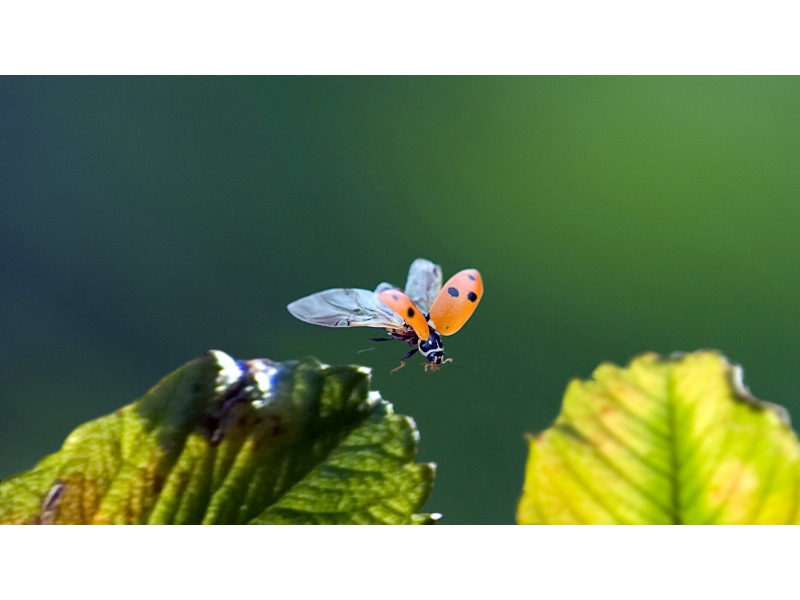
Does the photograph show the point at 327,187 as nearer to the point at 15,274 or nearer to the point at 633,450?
the point at 15,274

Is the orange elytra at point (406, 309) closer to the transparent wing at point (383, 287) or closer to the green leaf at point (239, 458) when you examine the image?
the transparent wing at point (383, 287)

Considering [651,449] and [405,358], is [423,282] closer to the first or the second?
[405,358]

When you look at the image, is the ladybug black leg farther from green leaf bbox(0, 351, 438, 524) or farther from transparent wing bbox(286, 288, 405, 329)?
green leaf bbox(0, 351, 438, 524)

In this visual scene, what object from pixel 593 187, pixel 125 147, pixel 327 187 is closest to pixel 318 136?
pixel 327 187

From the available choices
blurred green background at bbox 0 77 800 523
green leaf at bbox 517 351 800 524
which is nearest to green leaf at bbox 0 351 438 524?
green leaf at bbox 517 351 800 524

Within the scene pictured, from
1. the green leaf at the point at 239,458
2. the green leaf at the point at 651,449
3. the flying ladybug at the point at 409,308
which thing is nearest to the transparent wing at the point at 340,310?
the flying ladybug at the point at 409,308

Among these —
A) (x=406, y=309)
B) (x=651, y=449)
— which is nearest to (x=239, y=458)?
(x=651, y=449)
